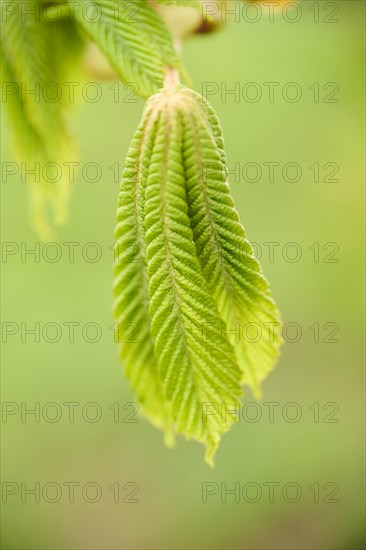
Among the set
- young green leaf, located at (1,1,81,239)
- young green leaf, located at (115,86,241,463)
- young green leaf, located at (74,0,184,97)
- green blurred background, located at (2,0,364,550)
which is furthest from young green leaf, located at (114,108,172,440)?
green blurred background, located at (2,0,364,550)

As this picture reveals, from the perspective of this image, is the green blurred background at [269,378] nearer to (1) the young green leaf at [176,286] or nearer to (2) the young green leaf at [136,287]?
(2) the young green leaf at [136,287]

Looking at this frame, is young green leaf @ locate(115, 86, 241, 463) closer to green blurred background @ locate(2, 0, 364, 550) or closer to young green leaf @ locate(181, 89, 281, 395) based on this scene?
young green leaf @ locate(181, 89, 281, 395)

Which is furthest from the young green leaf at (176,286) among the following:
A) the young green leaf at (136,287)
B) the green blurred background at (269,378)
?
the green blurred background at (269,378)

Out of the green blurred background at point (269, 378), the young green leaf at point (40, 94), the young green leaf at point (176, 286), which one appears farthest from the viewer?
the green blurred background at point (269, 378)

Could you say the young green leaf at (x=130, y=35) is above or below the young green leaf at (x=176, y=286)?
above

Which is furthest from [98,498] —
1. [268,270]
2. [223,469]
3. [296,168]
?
[296,168]

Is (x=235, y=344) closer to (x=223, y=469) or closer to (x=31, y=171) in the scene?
(x=31, y=171)

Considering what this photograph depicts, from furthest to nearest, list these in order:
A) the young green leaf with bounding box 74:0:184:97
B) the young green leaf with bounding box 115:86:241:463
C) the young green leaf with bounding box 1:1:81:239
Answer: the young green leaf with bounding box 1:1:81:239 → the young green leaf with bounding box 74:0:184:97 → the young green leaf with bounding box 115:86:241:463
